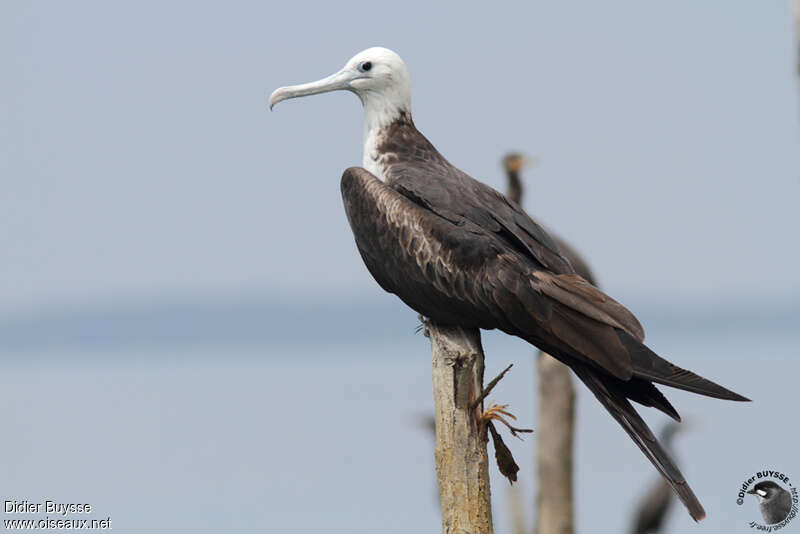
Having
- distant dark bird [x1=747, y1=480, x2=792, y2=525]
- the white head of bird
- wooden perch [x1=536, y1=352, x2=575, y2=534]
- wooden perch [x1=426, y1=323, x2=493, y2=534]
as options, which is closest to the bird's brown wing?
wooden perch [x1=426, y1=323, x2=493, y2=534]

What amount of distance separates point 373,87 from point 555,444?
6954mm

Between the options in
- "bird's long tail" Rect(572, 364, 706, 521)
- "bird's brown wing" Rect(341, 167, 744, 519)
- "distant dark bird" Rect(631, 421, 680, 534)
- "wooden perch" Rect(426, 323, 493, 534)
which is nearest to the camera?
"bird's long tail" Rect(572, 364, 706, 521)

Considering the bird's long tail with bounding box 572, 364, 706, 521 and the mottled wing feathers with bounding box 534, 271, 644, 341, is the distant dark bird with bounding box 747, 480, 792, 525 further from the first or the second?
the mottled wing feathers with bounding box 534, 271, 644, 341

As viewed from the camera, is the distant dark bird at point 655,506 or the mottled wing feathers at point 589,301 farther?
the distant dark bird at point 655,506

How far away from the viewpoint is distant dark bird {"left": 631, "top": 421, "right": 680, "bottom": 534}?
13.9 m

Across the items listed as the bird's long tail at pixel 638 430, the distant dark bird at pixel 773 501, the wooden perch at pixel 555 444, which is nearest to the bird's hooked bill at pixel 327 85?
the bird's long tail at pixel 638 430

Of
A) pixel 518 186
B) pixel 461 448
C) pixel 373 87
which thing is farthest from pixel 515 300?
pixel 518 186

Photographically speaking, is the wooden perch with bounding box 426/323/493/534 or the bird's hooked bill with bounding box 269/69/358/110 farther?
the bird's hooked bill with bounding box 269/69/358/110

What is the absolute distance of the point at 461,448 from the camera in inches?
290

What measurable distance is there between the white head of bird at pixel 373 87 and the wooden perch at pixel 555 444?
6109 mm

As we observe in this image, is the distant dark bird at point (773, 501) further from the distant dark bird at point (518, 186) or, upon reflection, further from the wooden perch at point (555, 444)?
the wooden perch at point (555, 444)

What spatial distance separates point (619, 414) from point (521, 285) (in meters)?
1.01

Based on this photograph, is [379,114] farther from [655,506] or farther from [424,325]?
[655,506]

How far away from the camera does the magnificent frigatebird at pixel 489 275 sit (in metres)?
7.11
